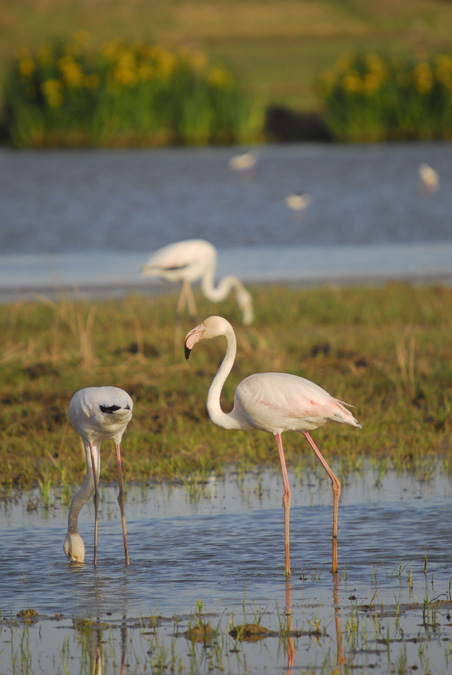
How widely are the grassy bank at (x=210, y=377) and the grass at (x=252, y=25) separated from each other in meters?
41.5

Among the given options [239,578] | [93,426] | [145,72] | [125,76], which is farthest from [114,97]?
[239,578]

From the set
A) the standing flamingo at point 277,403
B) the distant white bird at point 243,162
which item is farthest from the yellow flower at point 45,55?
the standing flamingo at point 277,403

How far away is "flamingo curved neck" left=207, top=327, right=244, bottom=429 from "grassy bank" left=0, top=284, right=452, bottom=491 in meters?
1.11

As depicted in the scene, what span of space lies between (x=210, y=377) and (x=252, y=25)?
53.9 m

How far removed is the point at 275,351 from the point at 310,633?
17.1ft

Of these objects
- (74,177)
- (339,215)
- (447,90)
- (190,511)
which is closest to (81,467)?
(190,511)

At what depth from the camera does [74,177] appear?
2659 centimetres

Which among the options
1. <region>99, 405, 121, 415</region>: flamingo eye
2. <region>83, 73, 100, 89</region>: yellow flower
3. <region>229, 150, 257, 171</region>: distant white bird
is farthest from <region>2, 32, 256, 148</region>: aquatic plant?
<region>99, 405, 121, 415</region>: flamingo eye

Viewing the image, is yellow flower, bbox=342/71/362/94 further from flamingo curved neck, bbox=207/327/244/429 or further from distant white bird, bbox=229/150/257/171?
flamingo curved neck, bbox=207/327/244/429

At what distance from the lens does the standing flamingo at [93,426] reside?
19.6 feet

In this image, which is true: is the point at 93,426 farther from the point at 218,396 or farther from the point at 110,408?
the point at 218,396

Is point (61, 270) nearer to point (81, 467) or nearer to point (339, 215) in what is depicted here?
point (339, 215)

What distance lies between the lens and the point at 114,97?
32031mm

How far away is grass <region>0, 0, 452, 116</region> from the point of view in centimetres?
5522
